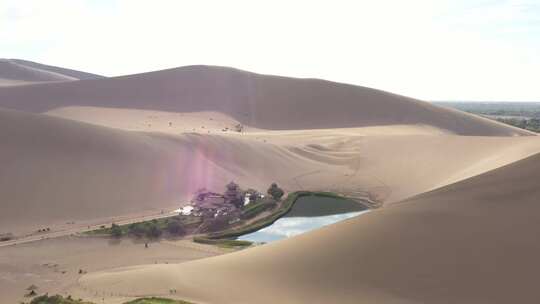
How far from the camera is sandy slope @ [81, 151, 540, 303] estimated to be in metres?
13.0

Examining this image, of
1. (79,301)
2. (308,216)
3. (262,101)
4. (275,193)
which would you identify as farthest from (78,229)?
(262,101)

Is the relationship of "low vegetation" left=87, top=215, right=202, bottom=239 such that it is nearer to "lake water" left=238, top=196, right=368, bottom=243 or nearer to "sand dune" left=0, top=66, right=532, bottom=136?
"lake water" left=238, top=196, right=368, bottom=243

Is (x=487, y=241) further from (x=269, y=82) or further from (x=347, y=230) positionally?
(x=269, y=82)

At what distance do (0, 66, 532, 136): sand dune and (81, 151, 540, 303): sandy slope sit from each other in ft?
196

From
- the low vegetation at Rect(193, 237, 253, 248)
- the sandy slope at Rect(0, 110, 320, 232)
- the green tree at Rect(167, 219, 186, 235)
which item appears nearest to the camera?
the low vegetation at Rect(193, 237, 253, 248)

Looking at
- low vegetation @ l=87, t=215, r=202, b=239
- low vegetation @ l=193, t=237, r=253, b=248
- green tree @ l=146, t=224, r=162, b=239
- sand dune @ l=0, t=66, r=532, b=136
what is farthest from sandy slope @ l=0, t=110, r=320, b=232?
sand dune @ l=0, t=66, r=532, b=136

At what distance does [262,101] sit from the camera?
86.5m

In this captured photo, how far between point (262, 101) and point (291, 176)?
1803 inches

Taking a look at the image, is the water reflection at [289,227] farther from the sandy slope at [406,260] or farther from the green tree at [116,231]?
the sandy slope at [406,260]

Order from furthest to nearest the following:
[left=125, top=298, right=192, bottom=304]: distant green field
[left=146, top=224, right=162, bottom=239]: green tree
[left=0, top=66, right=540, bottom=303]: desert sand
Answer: [left=146, top=224, right=162, bottom=239]: green tree → [left=125, top=298, right=192, bottom=304]: distant green field → [left=0, top=66, right=540, bottom=303]: desert sand

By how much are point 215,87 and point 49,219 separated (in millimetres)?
65158

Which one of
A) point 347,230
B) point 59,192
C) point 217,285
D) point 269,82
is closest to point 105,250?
point 59,192

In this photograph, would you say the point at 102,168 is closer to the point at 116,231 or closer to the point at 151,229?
the point at 116,231

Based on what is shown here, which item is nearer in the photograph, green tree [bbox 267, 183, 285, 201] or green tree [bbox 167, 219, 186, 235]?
green tree [bbox 167, 219, 186, 235]
